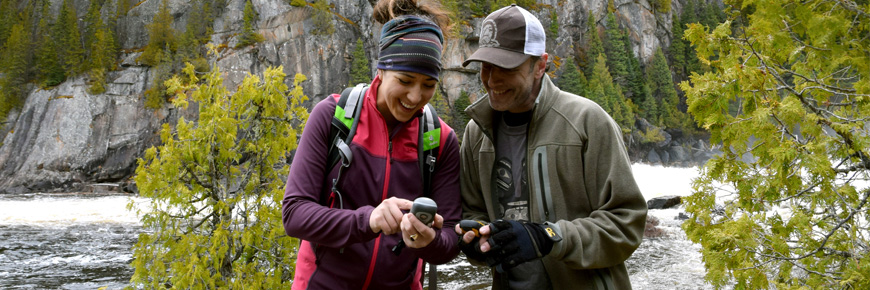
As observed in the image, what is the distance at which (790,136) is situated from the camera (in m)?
4.09

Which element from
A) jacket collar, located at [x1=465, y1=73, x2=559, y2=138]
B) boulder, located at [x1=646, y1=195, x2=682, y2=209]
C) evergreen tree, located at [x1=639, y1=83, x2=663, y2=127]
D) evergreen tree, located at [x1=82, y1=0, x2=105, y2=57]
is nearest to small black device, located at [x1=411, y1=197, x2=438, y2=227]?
jacket collar, located at [x1=465, y1=73, x2=559, y2=138]

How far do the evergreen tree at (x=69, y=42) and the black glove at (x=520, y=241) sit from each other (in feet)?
186

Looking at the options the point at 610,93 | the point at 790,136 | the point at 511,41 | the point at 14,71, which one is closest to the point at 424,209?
the point at 511,41

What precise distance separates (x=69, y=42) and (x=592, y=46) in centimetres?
5027

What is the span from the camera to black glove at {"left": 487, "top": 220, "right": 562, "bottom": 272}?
1.91m

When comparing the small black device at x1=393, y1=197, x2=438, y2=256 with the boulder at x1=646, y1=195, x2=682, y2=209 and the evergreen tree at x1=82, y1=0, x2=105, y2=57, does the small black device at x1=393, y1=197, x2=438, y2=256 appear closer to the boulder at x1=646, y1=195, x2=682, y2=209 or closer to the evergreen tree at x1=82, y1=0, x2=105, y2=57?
the boulder at x1=646, y1=195, x2=682, y2=209

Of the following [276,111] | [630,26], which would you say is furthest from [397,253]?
[630,26]

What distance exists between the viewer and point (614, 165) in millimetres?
2018

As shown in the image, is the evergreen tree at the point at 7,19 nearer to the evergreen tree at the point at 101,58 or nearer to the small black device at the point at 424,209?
the evergreen tree at the point at 101,58

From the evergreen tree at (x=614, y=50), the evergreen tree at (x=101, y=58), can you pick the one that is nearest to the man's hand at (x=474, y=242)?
the evergreen tree at (x=101, y=58)

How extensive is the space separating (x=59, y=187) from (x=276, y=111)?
137ft

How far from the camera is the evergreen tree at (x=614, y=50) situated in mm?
56594

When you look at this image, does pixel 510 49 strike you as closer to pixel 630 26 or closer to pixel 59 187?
pixel 59 187

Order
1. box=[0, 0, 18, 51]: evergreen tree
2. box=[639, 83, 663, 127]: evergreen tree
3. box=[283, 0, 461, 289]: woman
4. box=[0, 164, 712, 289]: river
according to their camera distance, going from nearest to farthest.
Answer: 1. box=[283, 0, 461, 289]: woman
2. box=[0, 164, 712, 289]: river
3. box=[0, 0, 18, 51]: evergreen tree
4. box=[639, 83, 663, 127]: evergreen tree
